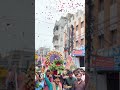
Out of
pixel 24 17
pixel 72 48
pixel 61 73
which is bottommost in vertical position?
pixel 61 73

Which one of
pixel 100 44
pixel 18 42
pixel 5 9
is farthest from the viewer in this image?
pixel 100 44

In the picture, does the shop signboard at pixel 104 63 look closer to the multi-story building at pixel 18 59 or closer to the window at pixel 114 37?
the window at pixel 114 37

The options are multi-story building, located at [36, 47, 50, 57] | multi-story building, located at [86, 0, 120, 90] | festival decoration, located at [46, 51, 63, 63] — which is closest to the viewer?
multi-story building, located at [86, 0, 120, 90]

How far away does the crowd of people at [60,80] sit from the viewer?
1197cm

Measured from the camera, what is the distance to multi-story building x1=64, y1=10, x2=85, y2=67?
717 inches

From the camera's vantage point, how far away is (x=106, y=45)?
1723 cm

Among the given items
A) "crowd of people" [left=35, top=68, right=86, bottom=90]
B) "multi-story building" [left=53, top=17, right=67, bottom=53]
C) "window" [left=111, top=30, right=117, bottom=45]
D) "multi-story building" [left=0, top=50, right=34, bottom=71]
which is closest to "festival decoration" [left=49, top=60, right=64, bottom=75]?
"crowd of people" [left=35, top=68, right=86, bottom=90]

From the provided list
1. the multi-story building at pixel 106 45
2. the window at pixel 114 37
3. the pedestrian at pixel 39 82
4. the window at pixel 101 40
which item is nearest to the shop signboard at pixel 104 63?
the multi-story building at pixel 106 45

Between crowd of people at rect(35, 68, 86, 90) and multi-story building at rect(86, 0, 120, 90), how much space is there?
1678mm

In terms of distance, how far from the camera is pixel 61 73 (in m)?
15.2

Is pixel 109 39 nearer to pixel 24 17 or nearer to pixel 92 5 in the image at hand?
pixel 92 5

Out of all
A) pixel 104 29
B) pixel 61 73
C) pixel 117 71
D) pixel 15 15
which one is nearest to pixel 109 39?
pixel 104 29

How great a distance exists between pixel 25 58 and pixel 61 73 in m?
1.88

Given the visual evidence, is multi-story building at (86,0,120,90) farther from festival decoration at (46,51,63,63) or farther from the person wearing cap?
the person wearing cap
